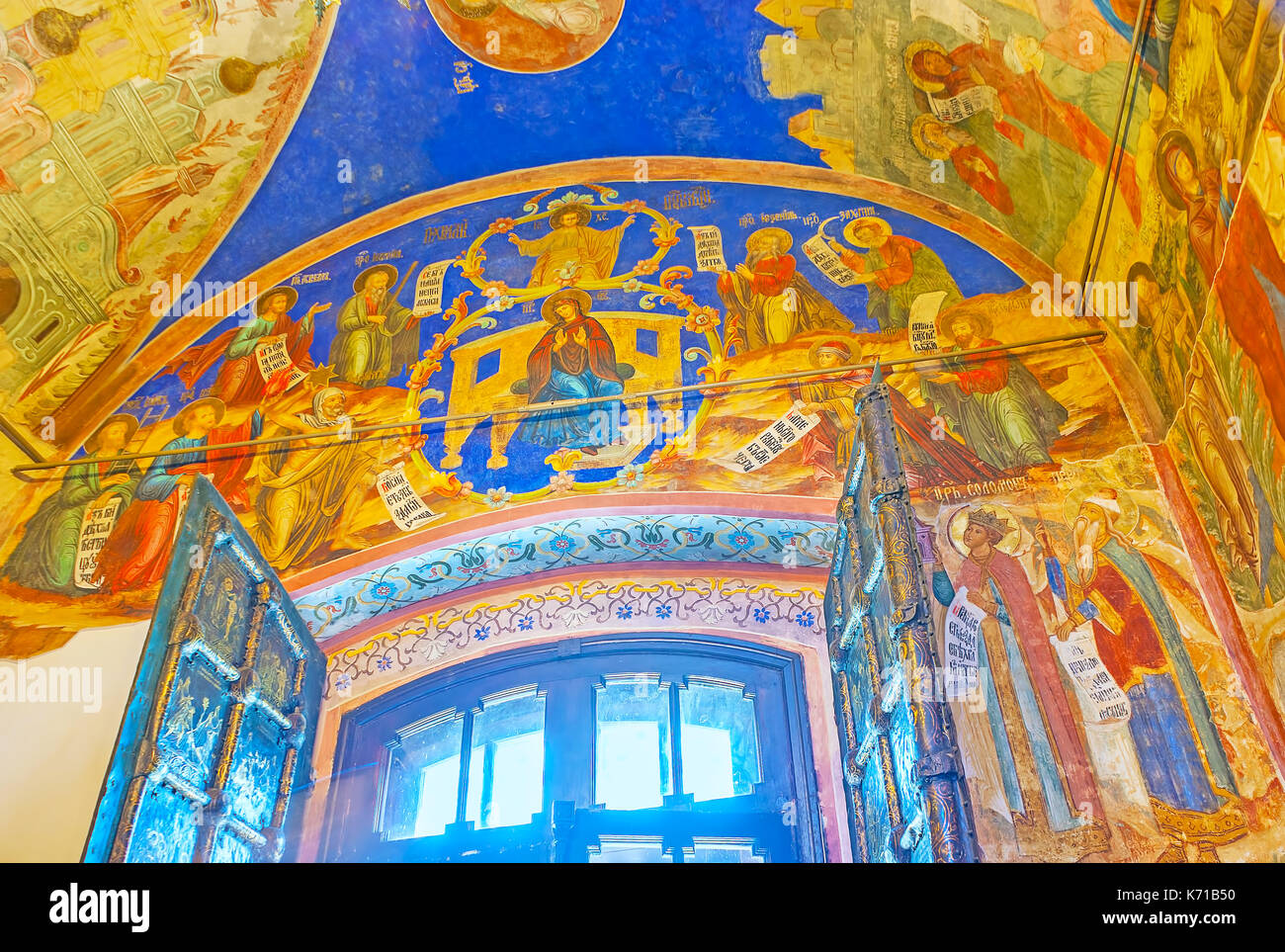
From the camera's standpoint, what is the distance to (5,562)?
258 inches

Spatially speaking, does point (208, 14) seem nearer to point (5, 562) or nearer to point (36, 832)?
point (5, 562)

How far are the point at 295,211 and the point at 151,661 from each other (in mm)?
4349

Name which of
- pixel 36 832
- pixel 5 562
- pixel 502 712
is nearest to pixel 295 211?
pixel 5 562

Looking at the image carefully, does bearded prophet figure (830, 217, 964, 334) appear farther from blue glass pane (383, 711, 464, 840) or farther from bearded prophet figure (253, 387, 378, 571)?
blue glass pane (383, 711, 464, 840)

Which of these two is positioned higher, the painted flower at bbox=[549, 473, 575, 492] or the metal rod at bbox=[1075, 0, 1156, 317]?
the metal rod at bbox=[1075, 0, 1156, 317]

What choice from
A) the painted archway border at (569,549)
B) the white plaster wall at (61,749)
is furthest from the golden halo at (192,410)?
the white plaster wall at (61,749)

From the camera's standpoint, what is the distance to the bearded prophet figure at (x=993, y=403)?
626 cm

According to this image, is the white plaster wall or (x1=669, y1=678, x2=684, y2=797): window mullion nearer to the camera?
the white plaster wall

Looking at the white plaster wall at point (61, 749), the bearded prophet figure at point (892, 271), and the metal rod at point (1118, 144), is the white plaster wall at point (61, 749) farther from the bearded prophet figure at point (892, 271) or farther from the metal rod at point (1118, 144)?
the metal rod at point (1118, 144)

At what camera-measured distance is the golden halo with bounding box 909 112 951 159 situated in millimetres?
7199

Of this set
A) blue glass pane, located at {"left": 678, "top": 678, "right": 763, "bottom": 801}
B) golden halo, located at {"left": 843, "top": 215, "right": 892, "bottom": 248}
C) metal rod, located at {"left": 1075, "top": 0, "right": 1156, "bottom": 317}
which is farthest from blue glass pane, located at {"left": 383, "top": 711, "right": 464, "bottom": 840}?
metal rod, located at {"left": 1075, "top": 0, "right": 1156, "bottom": 317}

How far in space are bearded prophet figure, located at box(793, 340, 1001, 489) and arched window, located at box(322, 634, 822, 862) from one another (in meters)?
1.42

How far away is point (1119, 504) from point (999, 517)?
65cm

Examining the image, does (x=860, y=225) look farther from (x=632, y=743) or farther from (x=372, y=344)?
(x=632, y=743)
